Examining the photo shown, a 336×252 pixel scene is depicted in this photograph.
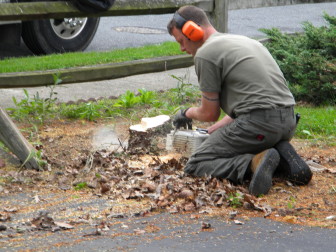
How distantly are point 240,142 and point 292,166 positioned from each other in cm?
41

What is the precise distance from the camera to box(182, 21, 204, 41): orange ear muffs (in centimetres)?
554

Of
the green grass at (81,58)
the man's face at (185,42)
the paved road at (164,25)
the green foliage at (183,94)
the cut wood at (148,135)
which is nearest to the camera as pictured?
the man's face at (185,42)

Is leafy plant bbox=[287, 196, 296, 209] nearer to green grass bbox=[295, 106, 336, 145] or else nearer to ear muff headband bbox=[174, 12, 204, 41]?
ear muff headband bbox=[174, 12, 204, 41]

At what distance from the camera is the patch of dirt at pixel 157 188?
488 cm

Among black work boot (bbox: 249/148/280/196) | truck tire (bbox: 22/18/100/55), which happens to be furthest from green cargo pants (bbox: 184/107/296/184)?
truck tire (bbox: 22/18/100/55)

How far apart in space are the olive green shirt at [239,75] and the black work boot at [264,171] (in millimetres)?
370

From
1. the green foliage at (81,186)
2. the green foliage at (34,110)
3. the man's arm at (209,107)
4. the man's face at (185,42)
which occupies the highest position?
the man's face at (185,42)

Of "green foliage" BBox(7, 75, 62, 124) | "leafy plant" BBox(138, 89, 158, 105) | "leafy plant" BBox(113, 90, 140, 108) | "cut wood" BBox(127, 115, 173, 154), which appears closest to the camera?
"cut wood" BBox(127, 115, 173, 154)

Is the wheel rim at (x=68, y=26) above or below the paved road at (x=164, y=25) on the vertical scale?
above

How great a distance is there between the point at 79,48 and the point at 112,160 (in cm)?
549

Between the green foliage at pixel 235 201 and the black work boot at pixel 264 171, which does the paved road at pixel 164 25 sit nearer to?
the black work boot at pixel 264 171

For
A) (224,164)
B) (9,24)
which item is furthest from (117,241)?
(9,24)

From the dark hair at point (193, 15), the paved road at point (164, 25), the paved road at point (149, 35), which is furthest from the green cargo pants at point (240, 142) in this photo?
the paved road at point (164, 25)

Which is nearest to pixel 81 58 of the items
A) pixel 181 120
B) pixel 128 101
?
pixel 128 101
